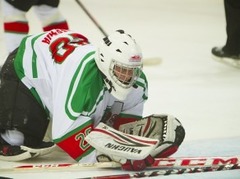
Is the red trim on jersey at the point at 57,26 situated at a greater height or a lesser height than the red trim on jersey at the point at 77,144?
lesser

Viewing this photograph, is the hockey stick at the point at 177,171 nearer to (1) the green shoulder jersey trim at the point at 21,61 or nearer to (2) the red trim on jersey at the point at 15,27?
(1) the green shoulder jersey trim at the point at 21,61

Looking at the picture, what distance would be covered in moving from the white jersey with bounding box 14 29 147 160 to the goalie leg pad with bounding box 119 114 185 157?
69 millimetres

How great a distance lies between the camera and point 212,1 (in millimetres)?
5363

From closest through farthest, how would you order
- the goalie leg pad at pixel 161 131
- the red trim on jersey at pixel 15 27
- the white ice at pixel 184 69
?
the goalie leg pad at pixel 161 131 → the white ice at pixel 184 69 → the red trim on jersey at pixel 15 27

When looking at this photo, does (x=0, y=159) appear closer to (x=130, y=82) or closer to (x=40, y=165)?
(x=40, y=165)

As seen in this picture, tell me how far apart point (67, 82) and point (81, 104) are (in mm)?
85

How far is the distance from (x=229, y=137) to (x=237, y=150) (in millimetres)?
157

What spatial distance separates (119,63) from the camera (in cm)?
149

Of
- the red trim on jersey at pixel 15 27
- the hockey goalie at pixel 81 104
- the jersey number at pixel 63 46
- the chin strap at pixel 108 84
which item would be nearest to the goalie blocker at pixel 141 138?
the hockey goalie at pixel 81 104

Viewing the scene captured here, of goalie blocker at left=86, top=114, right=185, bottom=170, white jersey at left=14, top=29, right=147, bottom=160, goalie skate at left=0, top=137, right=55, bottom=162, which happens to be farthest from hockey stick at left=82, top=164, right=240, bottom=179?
goalie skate at left=0, top=137, right=55, bottom=162

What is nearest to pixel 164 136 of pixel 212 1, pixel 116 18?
pixel 116 18

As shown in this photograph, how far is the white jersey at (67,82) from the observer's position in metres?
1.50

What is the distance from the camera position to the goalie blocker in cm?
148

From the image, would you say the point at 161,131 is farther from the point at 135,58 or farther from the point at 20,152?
the point at 20,152
